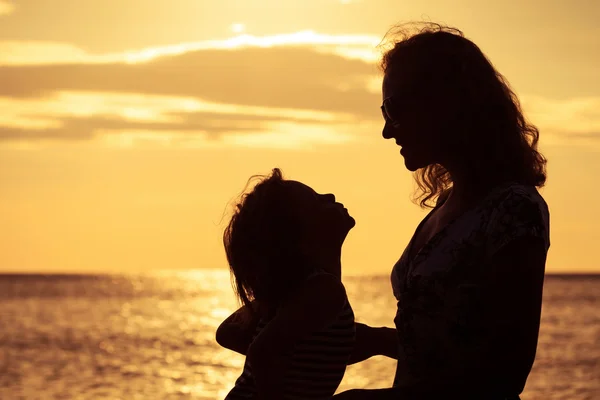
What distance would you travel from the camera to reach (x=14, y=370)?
97.8 ft

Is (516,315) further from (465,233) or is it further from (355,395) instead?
(355,395)

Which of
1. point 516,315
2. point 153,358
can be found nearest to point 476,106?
point 516,315

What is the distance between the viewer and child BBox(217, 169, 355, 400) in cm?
326

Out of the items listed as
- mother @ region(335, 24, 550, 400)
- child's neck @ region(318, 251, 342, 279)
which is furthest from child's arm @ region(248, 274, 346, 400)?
mother @ region(335, 24, 550, 400)

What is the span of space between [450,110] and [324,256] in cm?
67

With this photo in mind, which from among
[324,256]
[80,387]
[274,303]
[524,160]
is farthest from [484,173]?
[80,387]

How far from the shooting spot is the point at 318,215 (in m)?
3.42

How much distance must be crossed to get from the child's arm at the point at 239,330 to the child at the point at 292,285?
4.3 inches

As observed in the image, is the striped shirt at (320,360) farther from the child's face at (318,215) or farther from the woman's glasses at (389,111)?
the woman's glasses at (389,111)

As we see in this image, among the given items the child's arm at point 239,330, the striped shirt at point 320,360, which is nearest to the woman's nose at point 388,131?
the striped shirt at point 320,360

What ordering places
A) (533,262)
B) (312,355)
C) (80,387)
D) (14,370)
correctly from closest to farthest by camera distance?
(533,262)
(312,355)
(80,387)
(14,370)

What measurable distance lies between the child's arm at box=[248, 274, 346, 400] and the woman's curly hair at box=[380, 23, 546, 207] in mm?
629

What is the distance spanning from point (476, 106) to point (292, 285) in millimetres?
851

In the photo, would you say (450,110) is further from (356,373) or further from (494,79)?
(356,373)
